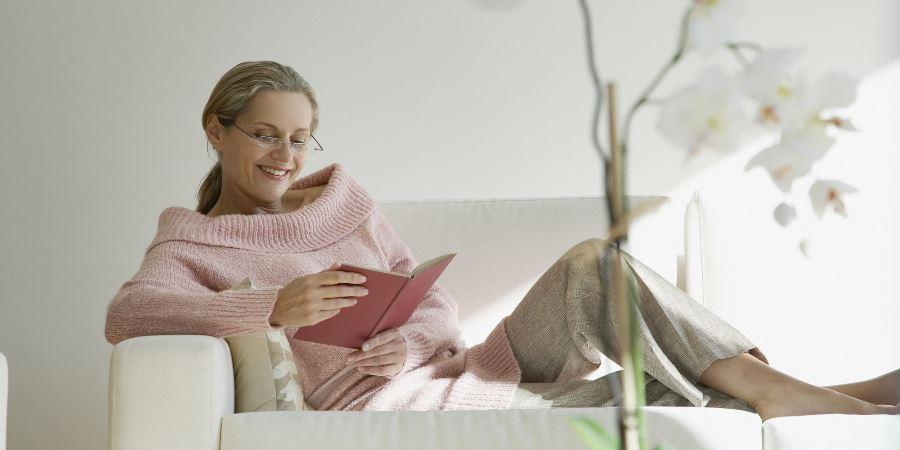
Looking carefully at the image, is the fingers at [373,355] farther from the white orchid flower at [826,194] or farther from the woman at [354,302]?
the white orchid flower at [826,194]

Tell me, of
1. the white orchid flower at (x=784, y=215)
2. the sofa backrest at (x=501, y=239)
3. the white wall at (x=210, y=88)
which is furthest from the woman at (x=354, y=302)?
the white orchid flower at (x=784, y=215)

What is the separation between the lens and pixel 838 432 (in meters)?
1.63

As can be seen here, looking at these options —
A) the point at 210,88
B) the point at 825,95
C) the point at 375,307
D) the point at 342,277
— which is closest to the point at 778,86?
the point at 825,95

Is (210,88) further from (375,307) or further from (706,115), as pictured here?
(706,115)

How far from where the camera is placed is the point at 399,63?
2.92m

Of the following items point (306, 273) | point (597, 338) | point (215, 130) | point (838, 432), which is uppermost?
point (215, 130)

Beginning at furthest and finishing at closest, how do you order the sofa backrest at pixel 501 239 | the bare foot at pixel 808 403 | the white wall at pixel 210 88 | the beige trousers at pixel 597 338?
the white wall at pixel 210 88 < the sofa backrest at pixel 501 239 < the beige trousers at pixel 597 338 < the bare foot at pixel 808 403

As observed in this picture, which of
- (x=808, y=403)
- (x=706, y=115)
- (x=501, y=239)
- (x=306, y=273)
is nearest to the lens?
(x=706, y=115)

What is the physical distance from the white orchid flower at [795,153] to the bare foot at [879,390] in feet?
4.97

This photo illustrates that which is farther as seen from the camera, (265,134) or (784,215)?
(265,134)

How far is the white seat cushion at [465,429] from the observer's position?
5.41 feet

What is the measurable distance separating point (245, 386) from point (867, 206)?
1.65 meters

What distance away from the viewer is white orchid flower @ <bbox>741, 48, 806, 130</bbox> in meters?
0.48

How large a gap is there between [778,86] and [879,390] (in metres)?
1.56
